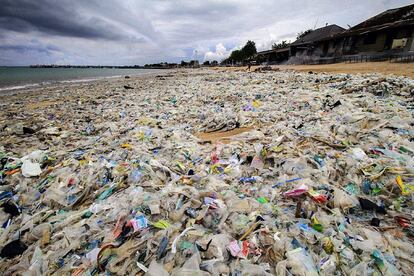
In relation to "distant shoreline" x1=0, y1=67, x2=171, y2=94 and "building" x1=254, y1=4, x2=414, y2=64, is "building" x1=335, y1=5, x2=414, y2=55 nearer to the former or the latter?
"building" x1=254, y1=4, x2=414, y2=64

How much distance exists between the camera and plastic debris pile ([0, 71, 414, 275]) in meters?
1.96

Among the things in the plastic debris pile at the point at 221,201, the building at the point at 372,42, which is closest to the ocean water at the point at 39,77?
the plastic debris pile at the point at 221,201

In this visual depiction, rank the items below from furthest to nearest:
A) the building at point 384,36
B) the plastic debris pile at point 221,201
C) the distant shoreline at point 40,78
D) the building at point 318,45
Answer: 1. the building at point 318,45
2. the distant shoreline at point 40,78
3. the building at point 384,36
4. the plastic debris pile at point 221,201

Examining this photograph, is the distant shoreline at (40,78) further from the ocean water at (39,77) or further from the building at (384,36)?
the building at (384,36)

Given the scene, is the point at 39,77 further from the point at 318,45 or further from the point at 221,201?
the point at 221,201

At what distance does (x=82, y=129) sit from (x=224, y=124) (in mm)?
4262

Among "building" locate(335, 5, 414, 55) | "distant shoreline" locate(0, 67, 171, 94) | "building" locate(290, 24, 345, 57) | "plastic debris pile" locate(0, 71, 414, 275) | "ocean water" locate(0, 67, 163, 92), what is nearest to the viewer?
"plastic debris pile" locate(0, 71, 414, 275)

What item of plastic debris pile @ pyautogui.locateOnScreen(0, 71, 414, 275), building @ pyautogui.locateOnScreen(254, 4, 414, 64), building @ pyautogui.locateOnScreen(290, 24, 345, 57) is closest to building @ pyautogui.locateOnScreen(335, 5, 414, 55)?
building @ pyautogui.locateOnScreen(254, 4, 414, 64)

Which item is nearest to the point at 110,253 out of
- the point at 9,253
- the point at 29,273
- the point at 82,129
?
the point at 29,273

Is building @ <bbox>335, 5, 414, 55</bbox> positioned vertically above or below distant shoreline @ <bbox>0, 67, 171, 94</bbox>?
above

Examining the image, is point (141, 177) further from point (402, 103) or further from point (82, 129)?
point (402, 103)

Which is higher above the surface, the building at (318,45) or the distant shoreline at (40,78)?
the building at (318,45)

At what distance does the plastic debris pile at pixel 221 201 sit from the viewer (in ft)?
6.42

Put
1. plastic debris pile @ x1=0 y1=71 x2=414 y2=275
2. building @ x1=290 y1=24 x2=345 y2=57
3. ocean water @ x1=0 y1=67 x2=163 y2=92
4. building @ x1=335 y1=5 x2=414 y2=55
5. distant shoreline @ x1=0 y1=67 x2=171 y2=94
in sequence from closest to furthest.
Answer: plastic debris pile @ x1=0 y1=71 x2=414 y2=275 → building @ x1=335 y1=5 x2=414 y2=55 → distant shoreline @ x1=0 y1=67 x2=171 y2=94 → ocean water @ x1=0 y1=67 x2=163 y2=92 → building @ x1=290 y1=24 x2=345 y2=57
